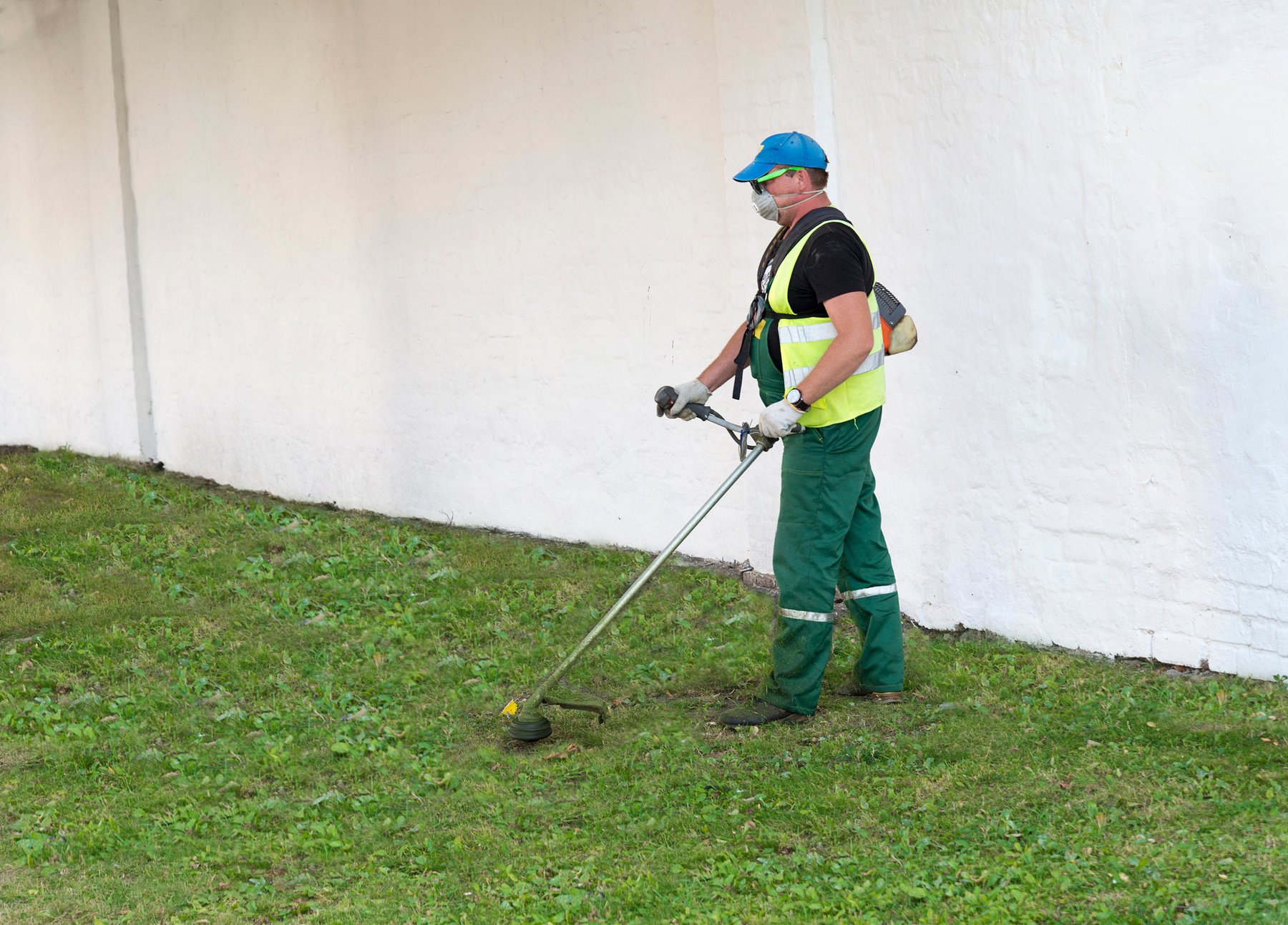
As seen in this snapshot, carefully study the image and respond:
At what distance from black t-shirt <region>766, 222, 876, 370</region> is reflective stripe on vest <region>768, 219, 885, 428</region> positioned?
1.2 inches

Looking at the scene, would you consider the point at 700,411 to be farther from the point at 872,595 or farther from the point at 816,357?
the point at 872,595

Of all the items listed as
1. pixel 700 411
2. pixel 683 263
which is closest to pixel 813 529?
pixel 700 411

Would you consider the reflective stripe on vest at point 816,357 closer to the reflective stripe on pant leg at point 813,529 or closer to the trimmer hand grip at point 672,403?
the reflective stripe on pant leg at point 813,529

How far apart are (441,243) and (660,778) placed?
4.74 meters

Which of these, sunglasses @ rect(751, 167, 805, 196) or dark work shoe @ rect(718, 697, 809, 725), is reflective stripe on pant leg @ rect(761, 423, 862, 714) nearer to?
dark work shoe @ rect(718, 697, 809, 725)

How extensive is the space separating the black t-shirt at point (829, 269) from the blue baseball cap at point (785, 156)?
0.91 ft

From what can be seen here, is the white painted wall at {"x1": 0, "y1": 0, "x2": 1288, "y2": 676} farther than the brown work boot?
No

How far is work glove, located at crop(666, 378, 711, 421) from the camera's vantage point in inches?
194

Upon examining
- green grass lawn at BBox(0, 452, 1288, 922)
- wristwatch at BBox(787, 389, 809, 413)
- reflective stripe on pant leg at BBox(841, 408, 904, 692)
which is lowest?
green grass lawn at BBox(0, 452, 1288, 922)

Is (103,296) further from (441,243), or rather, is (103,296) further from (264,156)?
(441,243)

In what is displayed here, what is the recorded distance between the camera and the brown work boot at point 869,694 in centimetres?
503

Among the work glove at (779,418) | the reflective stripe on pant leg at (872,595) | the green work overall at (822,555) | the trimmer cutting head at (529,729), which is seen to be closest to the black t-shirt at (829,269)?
the green work overall at (822,555)

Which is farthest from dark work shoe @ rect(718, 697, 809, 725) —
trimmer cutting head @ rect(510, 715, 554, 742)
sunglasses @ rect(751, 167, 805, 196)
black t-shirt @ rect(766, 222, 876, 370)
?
sunglasses @ rect(751, 167, 805, 196)

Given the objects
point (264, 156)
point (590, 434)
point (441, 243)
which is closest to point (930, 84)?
point (590, 434)
